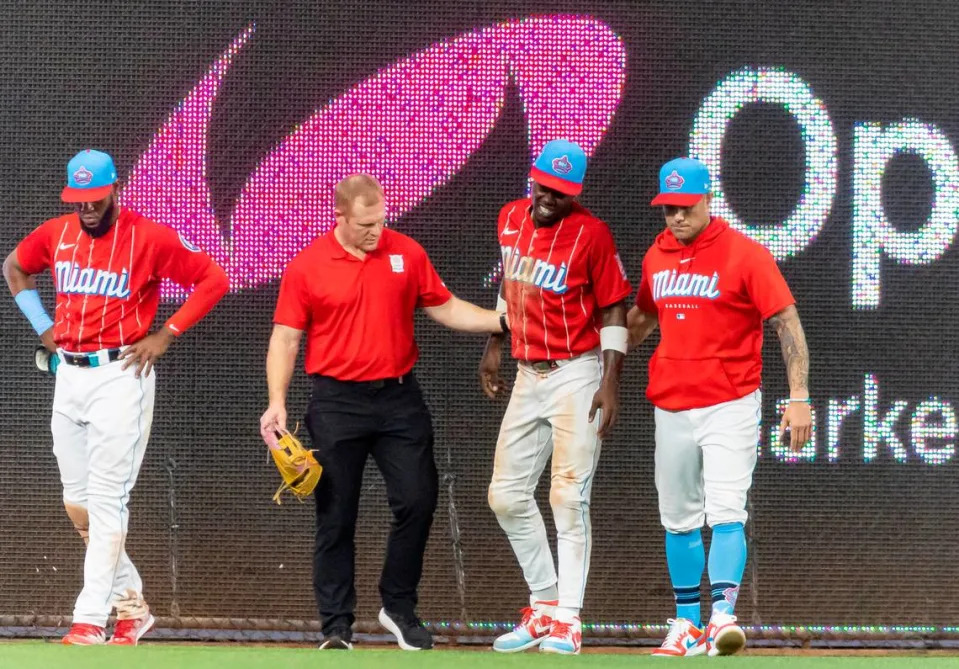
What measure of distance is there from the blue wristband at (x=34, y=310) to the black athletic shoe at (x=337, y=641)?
160 centimetres

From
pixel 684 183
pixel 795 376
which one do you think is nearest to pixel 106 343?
pixel 684 183

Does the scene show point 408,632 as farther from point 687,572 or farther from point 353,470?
point 687,572

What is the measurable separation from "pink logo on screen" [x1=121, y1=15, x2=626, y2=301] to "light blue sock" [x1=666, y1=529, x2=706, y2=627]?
1633 mm

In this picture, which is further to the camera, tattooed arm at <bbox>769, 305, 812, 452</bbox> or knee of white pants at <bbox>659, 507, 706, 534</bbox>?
knee of white pants at <bbox>659, 507, 706, 534</bbox>

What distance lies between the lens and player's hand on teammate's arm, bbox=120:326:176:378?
4762 mm

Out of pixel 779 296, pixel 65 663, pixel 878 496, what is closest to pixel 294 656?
pixel 65 663

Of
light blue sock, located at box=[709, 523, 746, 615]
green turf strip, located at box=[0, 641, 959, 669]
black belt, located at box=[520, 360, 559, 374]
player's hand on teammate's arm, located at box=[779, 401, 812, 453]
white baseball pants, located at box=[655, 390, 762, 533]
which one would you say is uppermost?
black belt, located at box=[520, 360, 559, 374]

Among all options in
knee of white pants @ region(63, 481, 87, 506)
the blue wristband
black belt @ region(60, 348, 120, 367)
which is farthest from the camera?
the blue wristband

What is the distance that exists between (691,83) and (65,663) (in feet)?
11.0

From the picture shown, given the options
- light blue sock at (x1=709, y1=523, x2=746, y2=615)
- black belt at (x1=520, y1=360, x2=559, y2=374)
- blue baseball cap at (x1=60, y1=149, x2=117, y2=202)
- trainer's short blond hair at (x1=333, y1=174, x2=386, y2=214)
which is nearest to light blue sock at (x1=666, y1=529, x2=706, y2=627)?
light blue sock at (x1=709, y1=523, x2=746, y2=615)

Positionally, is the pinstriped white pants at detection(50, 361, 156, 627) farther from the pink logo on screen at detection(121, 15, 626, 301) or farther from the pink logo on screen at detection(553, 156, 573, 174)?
the pink logo on screen at detection(553, 156, 573, 174)

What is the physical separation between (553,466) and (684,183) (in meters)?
1.09

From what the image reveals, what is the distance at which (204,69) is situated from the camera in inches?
212

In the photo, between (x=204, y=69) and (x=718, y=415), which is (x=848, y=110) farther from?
(x=204, y=69)
